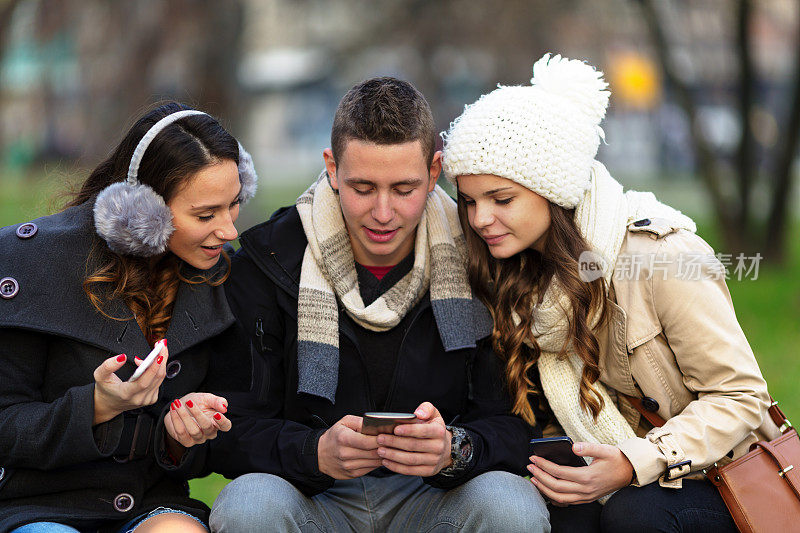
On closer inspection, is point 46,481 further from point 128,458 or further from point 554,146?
point 554,146

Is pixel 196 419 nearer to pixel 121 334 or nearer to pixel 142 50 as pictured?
pixel 121 334

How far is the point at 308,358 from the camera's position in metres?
3.08

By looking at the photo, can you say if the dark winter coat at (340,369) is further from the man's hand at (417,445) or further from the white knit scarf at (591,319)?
the man's hand at (417,445)

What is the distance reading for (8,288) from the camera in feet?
9.21

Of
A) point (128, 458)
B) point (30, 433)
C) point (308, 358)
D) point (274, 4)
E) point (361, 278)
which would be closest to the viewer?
point (30, 433)

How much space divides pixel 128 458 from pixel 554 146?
167 cm

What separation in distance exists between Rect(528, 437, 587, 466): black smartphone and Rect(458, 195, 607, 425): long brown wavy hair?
256mm

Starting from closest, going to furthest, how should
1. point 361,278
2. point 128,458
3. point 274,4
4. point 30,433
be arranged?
point 30,433 < point 128,458 < point 361,278 < point 274,4

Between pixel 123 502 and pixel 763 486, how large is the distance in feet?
6.48

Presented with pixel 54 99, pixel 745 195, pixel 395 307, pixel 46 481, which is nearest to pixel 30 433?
pixel 46 481

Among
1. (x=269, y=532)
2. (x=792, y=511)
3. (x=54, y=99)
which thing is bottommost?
(x=792, y=511)

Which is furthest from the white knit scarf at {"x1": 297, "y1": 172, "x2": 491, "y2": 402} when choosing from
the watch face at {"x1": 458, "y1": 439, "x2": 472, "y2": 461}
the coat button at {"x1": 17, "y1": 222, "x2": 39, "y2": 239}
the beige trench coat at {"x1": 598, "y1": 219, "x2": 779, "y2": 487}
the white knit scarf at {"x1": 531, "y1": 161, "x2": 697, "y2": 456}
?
the coat button at {"x1": 17, "y1": 222, "x2": 39, "y2": 239}

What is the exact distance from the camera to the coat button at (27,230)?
A: 2879 mm

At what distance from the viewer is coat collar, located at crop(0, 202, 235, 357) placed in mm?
Answer: 2811
